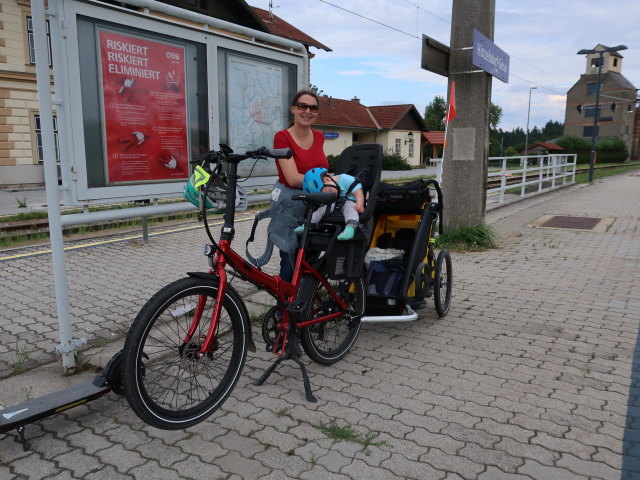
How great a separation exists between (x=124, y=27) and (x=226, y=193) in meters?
1.67

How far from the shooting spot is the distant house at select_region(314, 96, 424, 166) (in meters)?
43.2

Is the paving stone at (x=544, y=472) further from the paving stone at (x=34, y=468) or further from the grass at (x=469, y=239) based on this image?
the grass at (x=469, y=239)

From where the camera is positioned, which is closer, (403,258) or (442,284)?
(403,258)

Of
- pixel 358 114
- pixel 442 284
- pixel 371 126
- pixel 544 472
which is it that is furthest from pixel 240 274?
pixel 358 114

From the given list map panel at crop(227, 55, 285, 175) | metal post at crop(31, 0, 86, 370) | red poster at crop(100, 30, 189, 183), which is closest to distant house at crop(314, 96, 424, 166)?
map panel at crop(227, 55, 285, 175)

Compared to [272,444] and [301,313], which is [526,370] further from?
[272,444]

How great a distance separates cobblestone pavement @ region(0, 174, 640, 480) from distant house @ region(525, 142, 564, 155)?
60.9 m

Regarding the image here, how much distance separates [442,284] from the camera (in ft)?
16.6

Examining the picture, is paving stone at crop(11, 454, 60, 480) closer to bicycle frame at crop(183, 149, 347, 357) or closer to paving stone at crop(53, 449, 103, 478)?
paving stone at crop(53, 449, 103, 478)

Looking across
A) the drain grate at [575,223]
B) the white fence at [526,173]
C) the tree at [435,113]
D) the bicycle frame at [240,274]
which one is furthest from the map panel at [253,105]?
the tree at [435,113]

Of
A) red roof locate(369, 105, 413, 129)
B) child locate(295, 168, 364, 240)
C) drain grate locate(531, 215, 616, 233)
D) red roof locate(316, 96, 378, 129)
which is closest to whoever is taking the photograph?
child locate(295, 168, 364, 240)

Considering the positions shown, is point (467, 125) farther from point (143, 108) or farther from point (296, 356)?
point (296, 356)

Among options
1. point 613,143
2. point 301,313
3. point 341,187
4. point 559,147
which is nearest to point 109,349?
point 301,313

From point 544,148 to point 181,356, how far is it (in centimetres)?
7589
